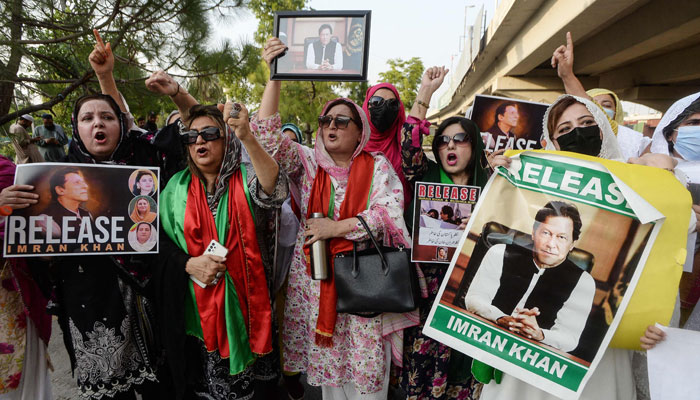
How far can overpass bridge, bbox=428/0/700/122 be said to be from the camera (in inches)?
263

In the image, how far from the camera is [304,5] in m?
11.9

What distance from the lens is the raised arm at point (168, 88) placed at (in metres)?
2.45

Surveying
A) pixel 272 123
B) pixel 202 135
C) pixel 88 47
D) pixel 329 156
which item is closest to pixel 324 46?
pixel 272 123

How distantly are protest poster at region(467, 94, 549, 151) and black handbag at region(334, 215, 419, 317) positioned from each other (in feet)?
4.27

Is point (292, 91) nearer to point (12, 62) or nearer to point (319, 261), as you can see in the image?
point (12, 62)

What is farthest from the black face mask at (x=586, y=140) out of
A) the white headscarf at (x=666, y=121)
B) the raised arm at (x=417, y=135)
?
the raised arm at (x=417, y=135)

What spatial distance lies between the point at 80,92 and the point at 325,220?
3.79 meters

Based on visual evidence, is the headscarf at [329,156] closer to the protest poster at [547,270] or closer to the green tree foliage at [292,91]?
the protest poster at [547,270]

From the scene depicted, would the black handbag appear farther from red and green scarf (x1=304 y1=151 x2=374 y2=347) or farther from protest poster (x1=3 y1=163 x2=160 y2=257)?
protest poster (x1=3 y1=163 x2=160 y2=257)

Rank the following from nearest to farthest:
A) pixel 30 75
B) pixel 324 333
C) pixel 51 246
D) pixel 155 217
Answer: pixel 51 246, pixel 155 217, pixel 324 333, pixel 30 75

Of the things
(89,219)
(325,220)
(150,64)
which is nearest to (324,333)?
(325,220)

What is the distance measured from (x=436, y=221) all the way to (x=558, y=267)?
693 mm

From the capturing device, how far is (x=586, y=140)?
1.87 metres

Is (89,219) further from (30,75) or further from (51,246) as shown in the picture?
(30,75)
